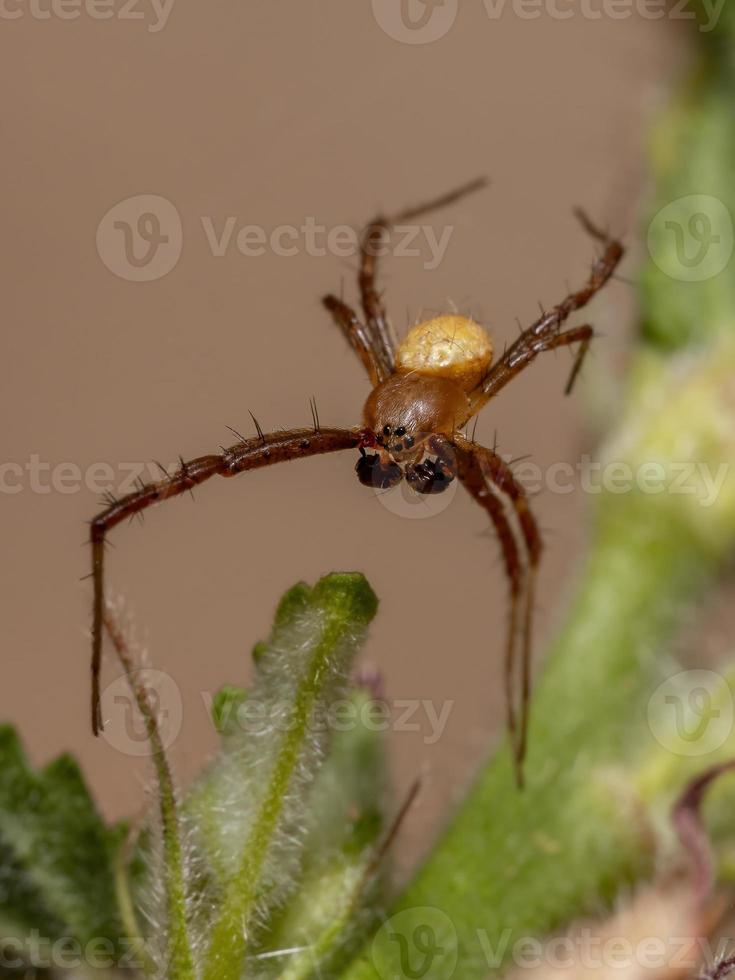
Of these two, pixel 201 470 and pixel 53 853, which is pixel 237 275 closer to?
pixel 201 470

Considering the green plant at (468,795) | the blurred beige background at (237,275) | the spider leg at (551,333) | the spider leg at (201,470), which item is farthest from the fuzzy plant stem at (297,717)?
the blurred beige background at (237,275)

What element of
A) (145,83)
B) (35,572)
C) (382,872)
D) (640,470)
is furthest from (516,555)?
(145,83)

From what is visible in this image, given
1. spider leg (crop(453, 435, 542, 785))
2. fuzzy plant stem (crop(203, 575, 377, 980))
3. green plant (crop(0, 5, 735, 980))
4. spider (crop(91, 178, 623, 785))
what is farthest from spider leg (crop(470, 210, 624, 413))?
fuzzy plant stem (crop(203, 575, 377, 980))

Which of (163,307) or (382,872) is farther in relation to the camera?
(163,307)

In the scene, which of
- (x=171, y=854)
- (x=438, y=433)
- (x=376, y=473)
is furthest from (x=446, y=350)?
(x=171, y=854)

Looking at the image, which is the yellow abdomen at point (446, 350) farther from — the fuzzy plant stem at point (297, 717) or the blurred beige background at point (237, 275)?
the blurred beige background at point (237, 275)

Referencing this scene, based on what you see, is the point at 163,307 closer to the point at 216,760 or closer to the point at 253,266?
the point at 253,266

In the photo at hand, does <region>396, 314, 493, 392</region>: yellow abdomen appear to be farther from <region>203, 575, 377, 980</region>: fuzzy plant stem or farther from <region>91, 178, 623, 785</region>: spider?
<region>203, 575, 377, 980</region>: fuzzy plant stem

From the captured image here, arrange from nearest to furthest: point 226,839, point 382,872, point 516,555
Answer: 1. point 226,839
2. point 382,872
3. point 516,555
